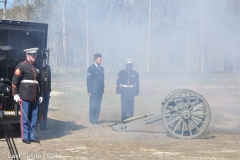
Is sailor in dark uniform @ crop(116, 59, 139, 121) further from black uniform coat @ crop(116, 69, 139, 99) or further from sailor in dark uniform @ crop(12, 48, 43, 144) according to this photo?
sailor in dark uniform @ crop(12, 48, 43, 144)

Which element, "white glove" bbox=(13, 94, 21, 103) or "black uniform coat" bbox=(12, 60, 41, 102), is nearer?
"white glove" bbox=(13, 94, 21, 103)

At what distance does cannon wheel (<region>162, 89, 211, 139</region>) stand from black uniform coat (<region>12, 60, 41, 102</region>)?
237 cm

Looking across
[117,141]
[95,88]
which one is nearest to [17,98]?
[117,141]

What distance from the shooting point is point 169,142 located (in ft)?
27.1

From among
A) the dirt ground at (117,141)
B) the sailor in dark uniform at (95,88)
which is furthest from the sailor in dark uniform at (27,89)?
the sailor in dark uniform at (95,88)

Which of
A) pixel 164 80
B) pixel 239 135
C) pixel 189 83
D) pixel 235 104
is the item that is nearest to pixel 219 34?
pixel 239 135

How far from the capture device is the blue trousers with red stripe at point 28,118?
8047 millimetres

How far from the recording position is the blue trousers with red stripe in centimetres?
805

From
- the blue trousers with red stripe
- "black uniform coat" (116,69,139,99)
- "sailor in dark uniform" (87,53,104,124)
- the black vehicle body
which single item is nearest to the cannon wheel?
"black uniform coat" (116,69,139,99)

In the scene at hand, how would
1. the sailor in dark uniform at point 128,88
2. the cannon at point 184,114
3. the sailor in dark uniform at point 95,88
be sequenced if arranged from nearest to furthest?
the cannon at point 184,114 < the sailor in dark uniform at point 128,88 < the sailor in dark uniform at point 95,88

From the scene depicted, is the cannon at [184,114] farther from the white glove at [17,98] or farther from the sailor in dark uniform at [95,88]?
the white glove at [17,98]

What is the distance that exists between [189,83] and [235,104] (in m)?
4.27

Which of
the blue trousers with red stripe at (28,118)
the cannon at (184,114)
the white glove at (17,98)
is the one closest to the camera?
the white glove at (17,98)

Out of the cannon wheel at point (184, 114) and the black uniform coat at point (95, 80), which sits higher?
the black uniform coat at point (95, 80)
